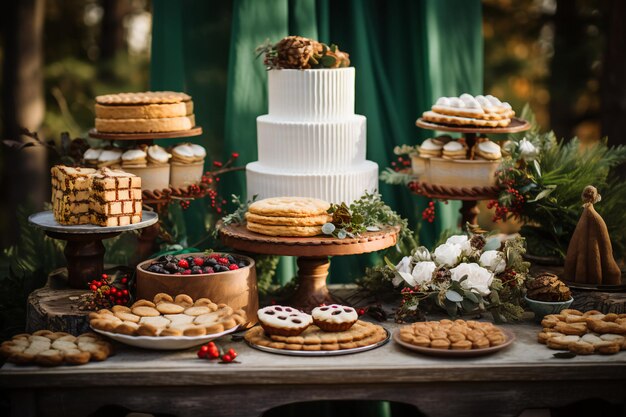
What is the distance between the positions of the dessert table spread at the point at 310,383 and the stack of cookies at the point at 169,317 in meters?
0.09

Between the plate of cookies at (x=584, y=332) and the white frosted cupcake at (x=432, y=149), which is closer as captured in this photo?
the plate of cookies at (x=584, y=332)

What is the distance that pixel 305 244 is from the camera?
2.85 meters

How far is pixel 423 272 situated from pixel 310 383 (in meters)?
0.67

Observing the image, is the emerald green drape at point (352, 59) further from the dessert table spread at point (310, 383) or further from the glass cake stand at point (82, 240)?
the dessert table spread at point (310, 383)

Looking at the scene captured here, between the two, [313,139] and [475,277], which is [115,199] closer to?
[313,139]

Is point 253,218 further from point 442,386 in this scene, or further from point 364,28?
point 364,28

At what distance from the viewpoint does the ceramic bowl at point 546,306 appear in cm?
295

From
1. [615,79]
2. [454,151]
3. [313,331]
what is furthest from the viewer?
[615,79]

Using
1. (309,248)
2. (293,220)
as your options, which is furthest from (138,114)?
(309,248)

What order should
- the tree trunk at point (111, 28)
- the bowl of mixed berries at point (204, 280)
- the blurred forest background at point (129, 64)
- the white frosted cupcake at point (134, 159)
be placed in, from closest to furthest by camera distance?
the bowl of mixed berries at point (204, 280), the white frosted cupcake at point (134, 159), the blurred forest background at point (129, 64), the tree trunk at point (111, 28)

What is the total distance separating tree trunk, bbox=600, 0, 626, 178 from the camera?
405cm

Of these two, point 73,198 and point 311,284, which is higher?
point 73,198

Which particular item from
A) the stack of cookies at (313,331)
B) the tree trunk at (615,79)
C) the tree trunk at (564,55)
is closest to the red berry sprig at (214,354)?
the stack of cookies at (313,331)

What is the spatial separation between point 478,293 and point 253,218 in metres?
0.80
